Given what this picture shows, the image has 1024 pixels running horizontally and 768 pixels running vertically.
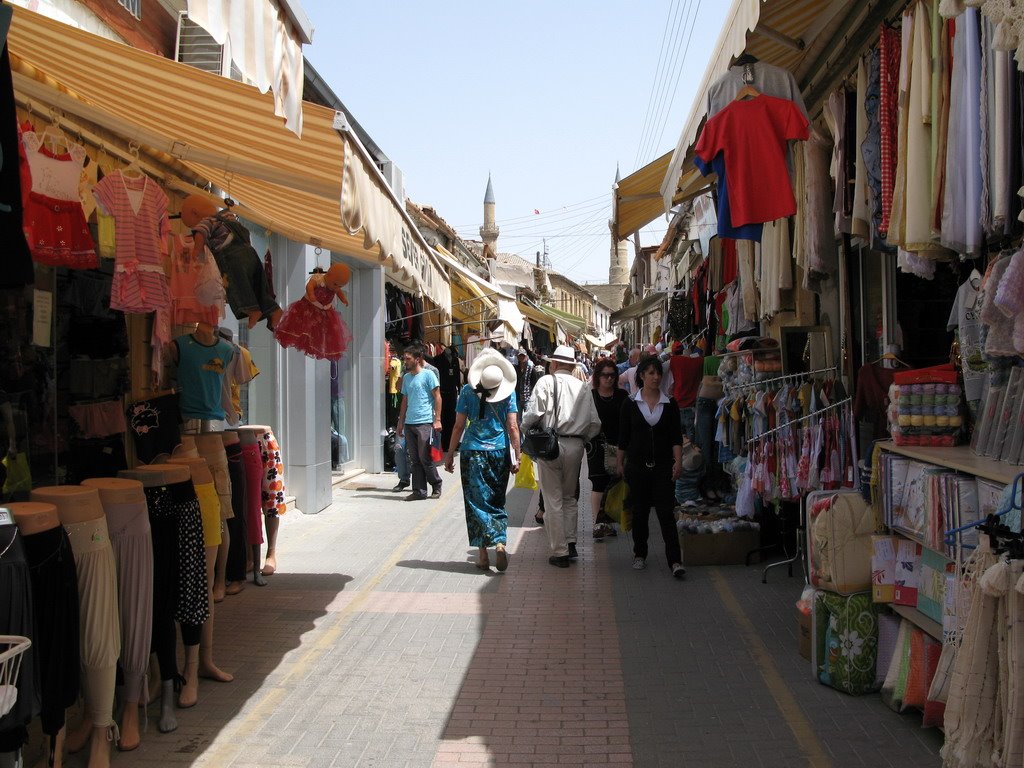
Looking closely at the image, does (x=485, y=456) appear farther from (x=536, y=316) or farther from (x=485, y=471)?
(x=536, y=316)

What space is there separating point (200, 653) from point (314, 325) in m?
3.17

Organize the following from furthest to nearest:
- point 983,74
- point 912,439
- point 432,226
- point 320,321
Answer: point 432,226, point 320,321, point 912,439, point 983,74

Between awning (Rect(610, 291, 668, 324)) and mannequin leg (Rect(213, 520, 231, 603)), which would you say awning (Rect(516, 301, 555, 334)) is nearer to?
awning (Rect(610, 291, 668, 324))

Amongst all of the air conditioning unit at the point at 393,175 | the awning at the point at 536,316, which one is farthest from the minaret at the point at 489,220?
the air conditioning unit at the point at 393,175

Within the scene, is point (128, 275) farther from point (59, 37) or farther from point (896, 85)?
point (896, 85)

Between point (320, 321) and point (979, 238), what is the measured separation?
5214 mm

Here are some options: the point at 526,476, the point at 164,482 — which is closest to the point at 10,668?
the point at 164,482

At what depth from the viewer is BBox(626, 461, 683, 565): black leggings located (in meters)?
7.81

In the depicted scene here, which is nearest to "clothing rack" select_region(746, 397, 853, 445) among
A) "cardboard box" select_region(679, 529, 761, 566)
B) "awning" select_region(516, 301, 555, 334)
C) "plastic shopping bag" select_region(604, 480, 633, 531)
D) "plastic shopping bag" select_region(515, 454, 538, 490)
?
"cardboard box" select_region(679, 529, 761, 566)

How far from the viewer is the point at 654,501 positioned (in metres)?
7.95

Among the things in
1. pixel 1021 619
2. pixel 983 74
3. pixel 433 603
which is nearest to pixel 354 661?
pixel 433 603

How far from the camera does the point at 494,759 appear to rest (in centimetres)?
425

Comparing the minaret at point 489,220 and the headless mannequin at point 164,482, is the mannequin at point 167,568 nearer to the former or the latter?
the headless mannequin at point 164,482

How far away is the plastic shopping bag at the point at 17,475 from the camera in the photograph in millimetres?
5109
